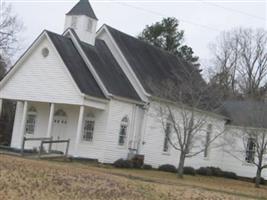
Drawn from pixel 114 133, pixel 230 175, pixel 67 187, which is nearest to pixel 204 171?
pixel 230 175

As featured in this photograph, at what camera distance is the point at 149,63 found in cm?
4238

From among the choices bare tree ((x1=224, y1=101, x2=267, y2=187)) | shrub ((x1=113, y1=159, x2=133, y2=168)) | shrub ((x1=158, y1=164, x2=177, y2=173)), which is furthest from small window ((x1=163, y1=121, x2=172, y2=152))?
bare tree ((x1=224, y1=101, x2=267, y2=187))

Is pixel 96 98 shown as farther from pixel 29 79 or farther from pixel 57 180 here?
pixel 57 180

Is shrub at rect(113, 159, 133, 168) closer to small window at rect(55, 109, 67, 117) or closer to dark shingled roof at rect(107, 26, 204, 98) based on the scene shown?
small window at rect(55, 109, 67, 117)

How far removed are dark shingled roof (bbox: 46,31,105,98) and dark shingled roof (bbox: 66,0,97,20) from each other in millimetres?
2966

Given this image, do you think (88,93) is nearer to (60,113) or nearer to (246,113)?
(60,113)

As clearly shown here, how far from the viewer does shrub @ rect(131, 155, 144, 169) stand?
37.1 meters

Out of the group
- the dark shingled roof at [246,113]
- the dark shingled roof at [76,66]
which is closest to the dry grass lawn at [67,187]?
the dark shingled roof at [76,66]

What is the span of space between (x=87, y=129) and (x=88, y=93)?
336 centimetres

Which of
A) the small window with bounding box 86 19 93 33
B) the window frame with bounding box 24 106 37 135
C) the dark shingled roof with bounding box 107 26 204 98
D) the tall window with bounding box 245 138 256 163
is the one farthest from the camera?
the tall window with bounding box 245 138 256 163

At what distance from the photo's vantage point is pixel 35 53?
37.1m

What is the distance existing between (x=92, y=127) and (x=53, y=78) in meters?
3.81

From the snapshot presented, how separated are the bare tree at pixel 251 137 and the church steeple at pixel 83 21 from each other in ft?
39.3

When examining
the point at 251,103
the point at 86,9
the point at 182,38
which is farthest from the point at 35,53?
the point at 182,38
